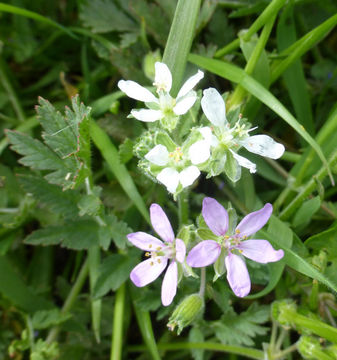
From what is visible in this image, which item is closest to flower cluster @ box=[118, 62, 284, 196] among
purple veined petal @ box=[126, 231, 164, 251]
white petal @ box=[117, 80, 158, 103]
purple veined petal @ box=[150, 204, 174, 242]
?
white petal @ box=[117, 80, 158, 103]

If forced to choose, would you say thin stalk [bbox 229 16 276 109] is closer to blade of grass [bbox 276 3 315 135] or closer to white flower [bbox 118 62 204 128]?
blade of grass [bbox 276 3 315 135]

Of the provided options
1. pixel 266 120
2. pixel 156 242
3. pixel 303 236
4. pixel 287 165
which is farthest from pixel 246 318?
pixel 266 120

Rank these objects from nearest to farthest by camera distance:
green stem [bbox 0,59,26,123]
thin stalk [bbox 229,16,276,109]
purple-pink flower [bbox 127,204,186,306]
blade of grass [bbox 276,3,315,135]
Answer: purple-pink flower [bbox 127,204,186,306] < thin stalk [bbox 229,16,276,109] < blade of grass [bbox 276,3,315,135] < green stem [bbox 0,59,26,123]

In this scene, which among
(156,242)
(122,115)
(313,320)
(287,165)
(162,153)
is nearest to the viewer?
→ (162,153)

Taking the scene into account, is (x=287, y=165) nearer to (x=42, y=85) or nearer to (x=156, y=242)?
(x=156, y=242)

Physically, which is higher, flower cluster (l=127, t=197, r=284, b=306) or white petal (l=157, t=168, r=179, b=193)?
white petal (l=157, t=168, r=179, b=193)

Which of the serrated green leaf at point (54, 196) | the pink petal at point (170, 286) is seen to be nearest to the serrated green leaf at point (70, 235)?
the serrated green leaf at point (54, 196)

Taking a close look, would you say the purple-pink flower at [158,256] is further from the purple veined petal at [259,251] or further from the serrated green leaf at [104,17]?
the serrated green leaf at [104,17]
